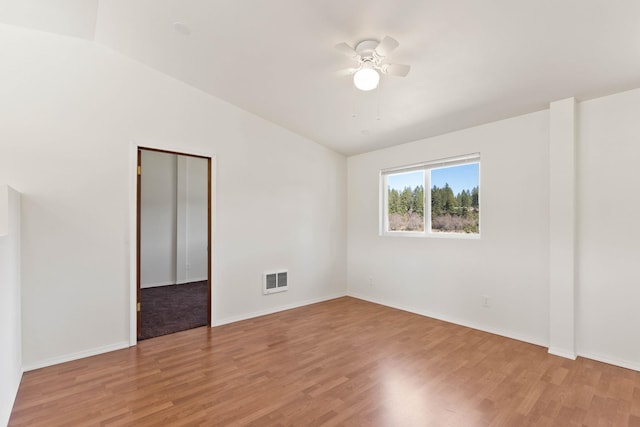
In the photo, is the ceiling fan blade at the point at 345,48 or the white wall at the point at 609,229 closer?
the ceiling fan blade at the point at 345,48

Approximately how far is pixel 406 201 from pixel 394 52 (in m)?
2.49

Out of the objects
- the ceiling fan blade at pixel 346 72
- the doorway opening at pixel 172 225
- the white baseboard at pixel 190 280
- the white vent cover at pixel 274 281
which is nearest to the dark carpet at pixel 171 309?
the doorway opening at pixel 172 225

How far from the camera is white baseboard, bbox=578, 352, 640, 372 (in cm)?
272

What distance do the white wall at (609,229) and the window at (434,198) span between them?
1.06 meters

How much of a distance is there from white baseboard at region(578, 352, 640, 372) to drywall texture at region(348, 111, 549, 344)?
1.16 feet

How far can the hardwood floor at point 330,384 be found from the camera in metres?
2.07

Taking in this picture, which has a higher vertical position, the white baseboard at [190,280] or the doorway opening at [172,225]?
the doorway opening at [172,225]

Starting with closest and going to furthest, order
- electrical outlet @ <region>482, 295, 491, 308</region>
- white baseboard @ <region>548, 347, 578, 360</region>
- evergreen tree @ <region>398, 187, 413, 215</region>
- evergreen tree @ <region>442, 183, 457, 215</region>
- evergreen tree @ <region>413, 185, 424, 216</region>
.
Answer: white baseboard @ <region>548, 347, 578, 360</region>, electrical outlet @ <region>482, 295, 491, 308</region>, evergreen tree @ <region>442, 183, 457, 215</region>, evergreen tree @ <region>413, 185, 424, 216</region>, evergreen tree @ <region>398, 187, 413, 215</region>

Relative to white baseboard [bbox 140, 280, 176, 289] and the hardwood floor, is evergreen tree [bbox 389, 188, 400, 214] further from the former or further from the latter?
white baseboard [bbox 140, 280, 176, 289]

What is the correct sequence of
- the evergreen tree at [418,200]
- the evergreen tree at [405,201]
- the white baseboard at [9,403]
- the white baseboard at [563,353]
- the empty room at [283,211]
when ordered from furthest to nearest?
the evergreen tree at [405,201] → the evergreen tree at [418,200] → the white baseboard at [563,353] → the empty room at [283,211] → the white baseboard at [9,403]

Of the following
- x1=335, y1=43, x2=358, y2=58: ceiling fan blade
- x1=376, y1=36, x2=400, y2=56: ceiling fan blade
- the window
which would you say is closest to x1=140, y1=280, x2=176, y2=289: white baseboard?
the window

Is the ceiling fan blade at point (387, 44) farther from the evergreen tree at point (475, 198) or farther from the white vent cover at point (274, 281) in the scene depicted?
the white vent cover at point (274, 281)

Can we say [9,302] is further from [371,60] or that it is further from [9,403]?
[371,60]

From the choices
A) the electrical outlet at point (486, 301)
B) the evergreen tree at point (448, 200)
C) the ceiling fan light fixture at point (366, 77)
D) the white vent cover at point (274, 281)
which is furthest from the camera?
the white vent cover at point (274, 281)
